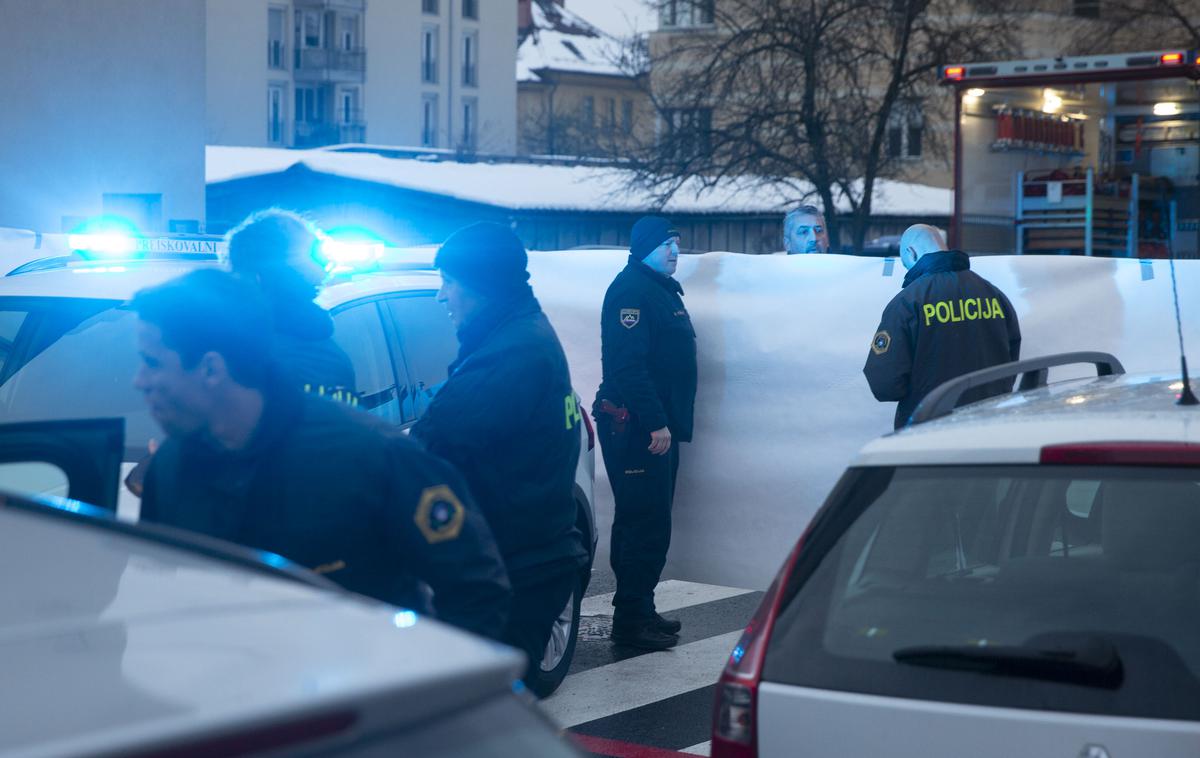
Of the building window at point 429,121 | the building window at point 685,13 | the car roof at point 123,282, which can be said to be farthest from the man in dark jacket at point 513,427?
the building window at point 429,121

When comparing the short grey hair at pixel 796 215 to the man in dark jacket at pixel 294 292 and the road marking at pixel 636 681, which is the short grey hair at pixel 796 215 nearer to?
the road marking at pixel 636 681

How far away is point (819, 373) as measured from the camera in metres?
7.98

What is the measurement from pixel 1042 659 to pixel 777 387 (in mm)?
5119

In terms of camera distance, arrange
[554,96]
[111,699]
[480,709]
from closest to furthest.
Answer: [111,699]
[480,709]
[554,96]

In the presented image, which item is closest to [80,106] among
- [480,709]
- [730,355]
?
[730,355]

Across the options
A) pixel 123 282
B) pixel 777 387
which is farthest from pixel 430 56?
pixel 123 282

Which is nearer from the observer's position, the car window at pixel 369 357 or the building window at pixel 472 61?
the car window at pixel 369 357

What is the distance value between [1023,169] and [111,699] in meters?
17.2

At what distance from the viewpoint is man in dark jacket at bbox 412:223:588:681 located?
4133 mm

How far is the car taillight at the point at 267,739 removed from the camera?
3.99ft

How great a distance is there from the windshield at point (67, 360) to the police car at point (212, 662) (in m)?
3.56

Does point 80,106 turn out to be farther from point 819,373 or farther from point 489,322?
point 489,322

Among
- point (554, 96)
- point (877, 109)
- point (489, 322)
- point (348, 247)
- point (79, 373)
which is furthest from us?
point (554, 96)

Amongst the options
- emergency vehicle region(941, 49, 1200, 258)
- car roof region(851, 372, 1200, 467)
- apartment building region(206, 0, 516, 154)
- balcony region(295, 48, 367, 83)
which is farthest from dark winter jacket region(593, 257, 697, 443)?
balcony region(295, 48, 367, 83)
